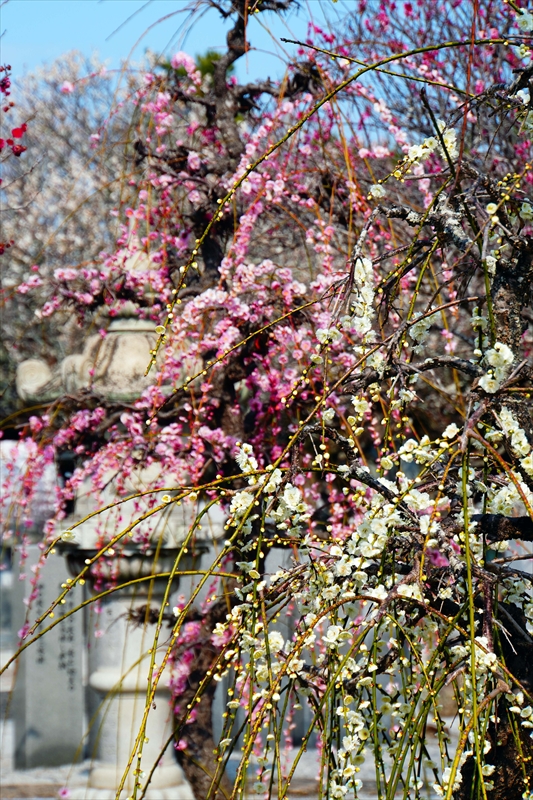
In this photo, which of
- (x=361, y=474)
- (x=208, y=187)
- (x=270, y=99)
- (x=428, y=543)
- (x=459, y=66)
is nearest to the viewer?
(x=428, y=543)

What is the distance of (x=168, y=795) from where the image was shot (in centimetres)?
355

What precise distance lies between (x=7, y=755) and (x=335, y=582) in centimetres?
525

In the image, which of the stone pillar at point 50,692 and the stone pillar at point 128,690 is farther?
the stone pillar at point 50,692

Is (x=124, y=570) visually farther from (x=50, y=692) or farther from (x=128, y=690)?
(x=50, y=692)

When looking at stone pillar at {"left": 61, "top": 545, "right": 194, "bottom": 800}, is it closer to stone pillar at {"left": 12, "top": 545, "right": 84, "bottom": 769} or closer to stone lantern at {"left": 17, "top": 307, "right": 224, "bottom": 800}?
stone lantern at {"left": 17, "top": 307, "right": 224, "bottom": 800}

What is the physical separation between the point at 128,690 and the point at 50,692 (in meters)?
2.40

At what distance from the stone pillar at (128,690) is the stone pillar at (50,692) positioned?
199 cm

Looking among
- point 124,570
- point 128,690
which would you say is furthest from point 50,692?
point 124,570

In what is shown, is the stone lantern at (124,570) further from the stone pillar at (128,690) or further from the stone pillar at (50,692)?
the stone pillar at (50,692)

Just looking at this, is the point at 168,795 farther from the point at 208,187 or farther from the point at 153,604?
the point at 208,187

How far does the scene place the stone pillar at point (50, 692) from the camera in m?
5.67

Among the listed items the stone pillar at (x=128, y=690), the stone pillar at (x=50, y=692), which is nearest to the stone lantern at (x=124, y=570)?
the stone pillar at (x=128, y=690)

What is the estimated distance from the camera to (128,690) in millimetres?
3607

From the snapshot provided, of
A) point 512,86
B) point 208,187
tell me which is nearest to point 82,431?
point 208,187
